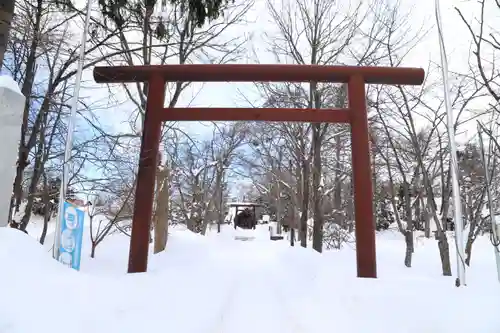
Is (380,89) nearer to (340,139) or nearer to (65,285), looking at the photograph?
(340,139)

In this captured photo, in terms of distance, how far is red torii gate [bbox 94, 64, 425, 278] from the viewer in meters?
Answer: 6.67

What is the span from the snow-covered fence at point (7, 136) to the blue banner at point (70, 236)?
1.84 meters

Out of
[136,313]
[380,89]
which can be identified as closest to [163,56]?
[380,89]

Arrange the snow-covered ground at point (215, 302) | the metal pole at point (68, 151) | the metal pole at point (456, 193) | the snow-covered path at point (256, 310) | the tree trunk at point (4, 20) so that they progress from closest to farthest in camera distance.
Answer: the snow-covered ground at point (215, 302)
the snow-covered path at point (256, 310)
the tree trunk at point (4, 20)
the metal pole at point (68, 151)
the metal pole at point (456, 193)

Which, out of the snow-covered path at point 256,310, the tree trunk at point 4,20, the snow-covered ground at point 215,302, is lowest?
the snow-covered path at point 256,310

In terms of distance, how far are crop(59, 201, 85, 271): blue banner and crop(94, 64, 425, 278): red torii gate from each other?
125cm

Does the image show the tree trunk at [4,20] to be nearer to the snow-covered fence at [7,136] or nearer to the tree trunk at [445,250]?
the snow-covered fence at [7,136]

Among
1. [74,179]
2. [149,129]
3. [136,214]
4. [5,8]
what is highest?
[5,8]

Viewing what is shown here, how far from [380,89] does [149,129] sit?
23.0 ft

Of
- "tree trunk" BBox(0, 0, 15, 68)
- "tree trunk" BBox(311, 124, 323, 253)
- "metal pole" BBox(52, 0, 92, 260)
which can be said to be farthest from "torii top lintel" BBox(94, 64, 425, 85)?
"tree trunk" BBox(311, 124, 323, 253)

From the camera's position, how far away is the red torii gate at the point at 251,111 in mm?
6668

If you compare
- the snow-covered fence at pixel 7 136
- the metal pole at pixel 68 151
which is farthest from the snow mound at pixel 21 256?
the metal pole at pixel 68 151

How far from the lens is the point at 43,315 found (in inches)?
108

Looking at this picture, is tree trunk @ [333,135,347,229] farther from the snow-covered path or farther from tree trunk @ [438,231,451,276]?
the snow-covered path
